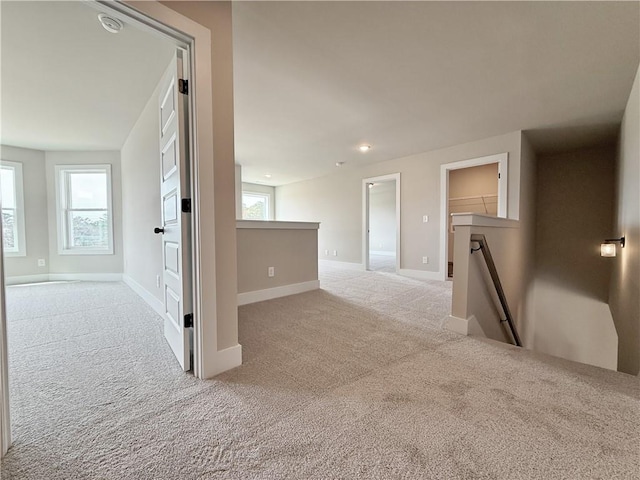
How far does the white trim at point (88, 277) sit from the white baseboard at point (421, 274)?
208 inches

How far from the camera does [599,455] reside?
105cm

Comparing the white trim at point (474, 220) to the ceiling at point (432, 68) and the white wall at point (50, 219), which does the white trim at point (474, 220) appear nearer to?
the ceiling at point (432, 68)

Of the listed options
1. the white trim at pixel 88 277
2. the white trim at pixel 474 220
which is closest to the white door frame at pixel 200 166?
the white trim at pixel 474 220

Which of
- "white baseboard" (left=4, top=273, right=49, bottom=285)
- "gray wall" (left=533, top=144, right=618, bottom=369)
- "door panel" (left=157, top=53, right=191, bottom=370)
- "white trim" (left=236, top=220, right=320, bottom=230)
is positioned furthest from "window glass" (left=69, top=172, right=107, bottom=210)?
"gray wall" (left=533, top=144, right=618, bottom=369)

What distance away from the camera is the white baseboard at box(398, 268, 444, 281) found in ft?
15.6

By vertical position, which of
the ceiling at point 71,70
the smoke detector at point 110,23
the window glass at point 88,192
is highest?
the ceiling at point 71,70

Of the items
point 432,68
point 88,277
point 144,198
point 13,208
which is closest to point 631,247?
point 432,68

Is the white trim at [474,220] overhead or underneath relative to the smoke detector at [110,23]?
underneath

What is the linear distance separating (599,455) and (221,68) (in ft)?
8.42

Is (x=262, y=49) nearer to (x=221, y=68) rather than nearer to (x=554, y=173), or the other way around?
(x=221, y=68)

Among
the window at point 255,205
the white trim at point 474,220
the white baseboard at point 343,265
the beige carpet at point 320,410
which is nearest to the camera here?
the beige carpet at point 320,410

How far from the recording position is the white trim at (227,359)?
1622mm

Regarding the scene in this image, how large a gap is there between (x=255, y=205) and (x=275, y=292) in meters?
5.53

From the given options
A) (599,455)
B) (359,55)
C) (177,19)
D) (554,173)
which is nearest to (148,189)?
Result: (177,19)
